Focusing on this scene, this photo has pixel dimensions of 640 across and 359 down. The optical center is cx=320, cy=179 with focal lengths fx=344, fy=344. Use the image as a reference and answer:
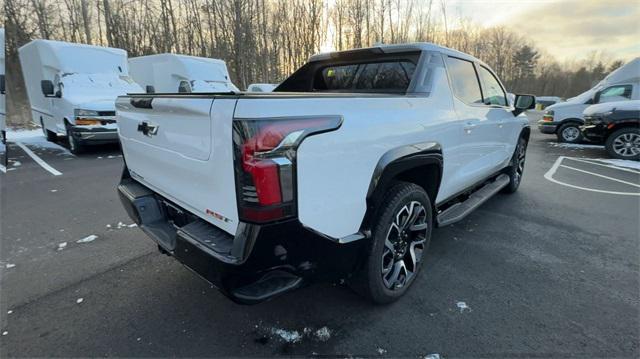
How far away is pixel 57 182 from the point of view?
5949mm

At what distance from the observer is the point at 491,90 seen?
13.9 feet

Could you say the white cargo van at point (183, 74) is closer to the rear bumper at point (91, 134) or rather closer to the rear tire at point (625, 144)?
the rear bumper at point (91, 134)

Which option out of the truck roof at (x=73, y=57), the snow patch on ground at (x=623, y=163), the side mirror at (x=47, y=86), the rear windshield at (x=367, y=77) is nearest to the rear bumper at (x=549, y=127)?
the snow patch on ground at (x=623, y=163)

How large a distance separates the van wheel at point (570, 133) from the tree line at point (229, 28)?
8557 millimetres

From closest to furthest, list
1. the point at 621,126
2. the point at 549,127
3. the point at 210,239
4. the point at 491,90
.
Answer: the point at 210,239 < the point at 491,90 < the point at 621,126 < the point at 549,127

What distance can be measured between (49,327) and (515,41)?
197ft

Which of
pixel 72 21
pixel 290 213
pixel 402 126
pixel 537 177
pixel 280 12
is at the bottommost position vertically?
pixel 537 177

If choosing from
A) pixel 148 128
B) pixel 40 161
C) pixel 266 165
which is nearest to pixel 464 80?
pixel 266 165

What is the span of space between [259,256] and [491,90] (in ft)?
12.5

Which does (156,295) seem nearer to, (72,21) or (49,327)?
(49,327)

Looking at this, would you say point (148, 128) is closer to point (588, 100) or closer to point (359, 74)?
point (359, 74)

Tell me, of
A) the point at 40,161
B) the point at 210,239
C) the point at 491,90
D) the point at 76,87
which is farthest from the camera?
the point at 76,87

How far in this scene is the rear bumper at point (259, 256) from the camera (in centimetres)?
167

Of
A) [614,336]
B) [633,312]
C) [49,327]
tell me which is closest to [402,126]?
[614,336]
